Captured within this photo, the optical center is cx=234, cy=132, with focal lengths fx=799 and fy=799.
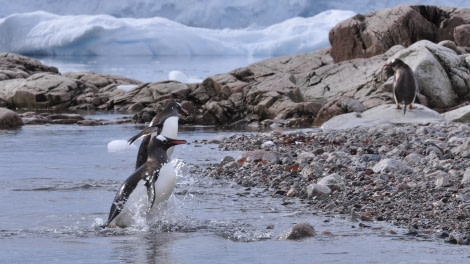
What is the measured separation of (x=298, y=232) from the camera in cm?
497

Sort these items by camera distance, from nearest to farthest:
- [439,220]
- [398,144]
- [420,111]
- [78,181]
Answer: [439,220]
[78,181]
[398,144]
[420,111]

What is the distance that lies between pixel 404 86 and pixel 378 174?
6.04 meters

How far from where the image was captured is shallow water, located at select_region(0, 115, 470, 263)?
4.52m

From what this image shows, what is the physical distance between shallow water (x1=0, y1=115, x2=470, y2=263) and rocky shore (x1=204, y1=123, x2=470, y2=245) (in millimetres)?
217

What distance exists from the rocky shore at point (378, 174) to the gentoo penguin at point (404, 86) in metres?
1.98

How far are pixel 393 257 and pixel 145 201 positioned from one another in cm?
197

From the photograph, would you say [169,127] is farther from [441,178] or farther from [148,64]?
[148,64]

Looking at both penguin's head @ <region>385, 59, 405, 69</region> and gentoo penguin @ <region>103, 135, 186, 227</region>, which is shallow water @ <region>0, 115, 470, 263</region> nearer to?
gentoo penguin @ <region>103, 135, 186, 227</region>

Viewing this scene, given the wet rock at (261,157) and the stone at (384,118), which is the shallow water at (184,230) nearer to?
the wet rock at (261,157)

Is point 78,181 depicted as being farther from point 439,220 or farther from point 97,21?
point 97,21

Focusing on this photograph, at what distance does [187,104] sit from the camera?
1694 centimetres

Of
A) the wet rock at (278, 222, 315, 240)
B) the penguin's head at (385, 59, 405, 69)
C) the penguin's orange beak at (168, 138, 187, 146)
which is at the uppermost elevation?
the penguin's head at (385, 59, 405, 69)

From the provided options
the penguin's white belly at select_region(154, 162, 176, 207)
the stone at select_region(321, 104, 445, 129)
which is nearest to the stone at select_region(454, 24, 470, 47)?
the stone at select_region(321, 104, 445, 129)

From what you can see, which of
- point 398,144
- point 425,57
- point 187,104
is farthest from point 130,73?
point 398,144
